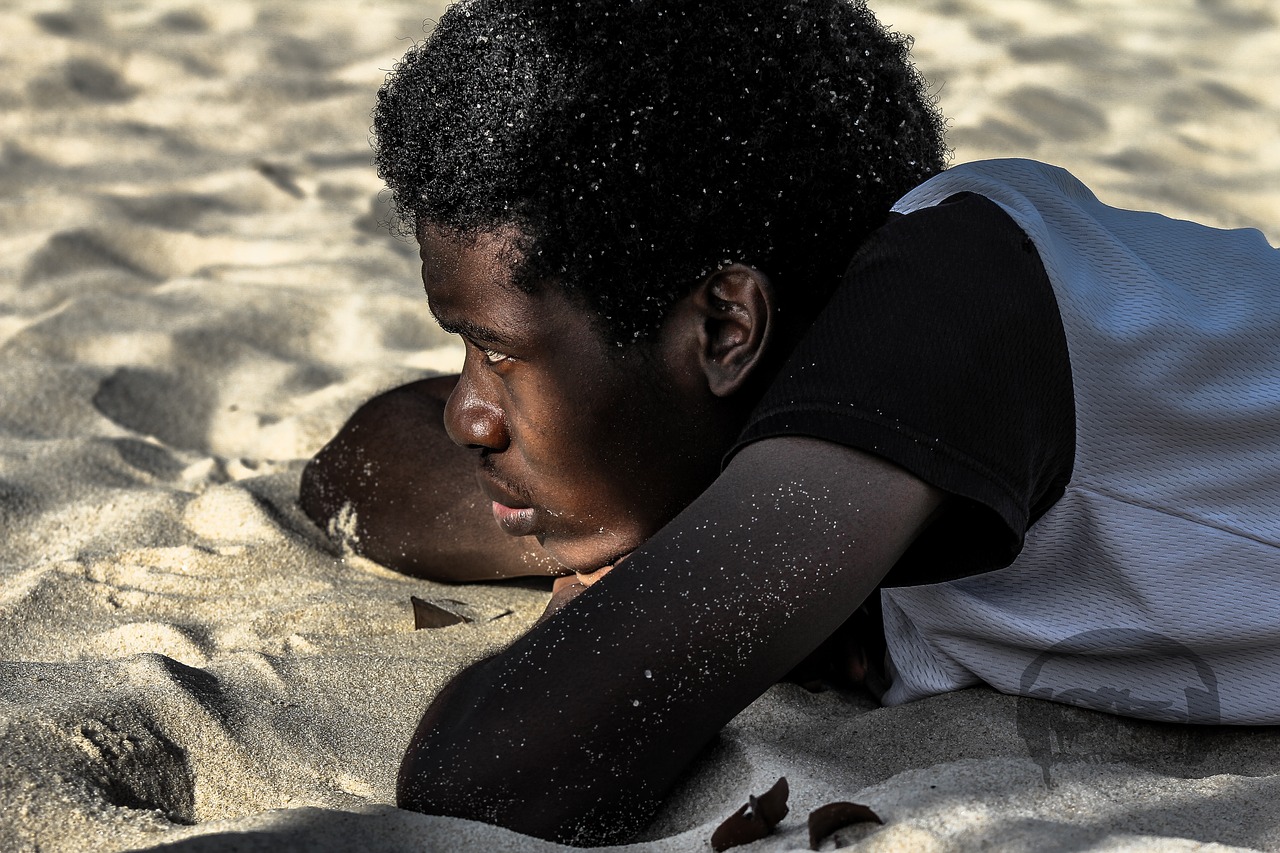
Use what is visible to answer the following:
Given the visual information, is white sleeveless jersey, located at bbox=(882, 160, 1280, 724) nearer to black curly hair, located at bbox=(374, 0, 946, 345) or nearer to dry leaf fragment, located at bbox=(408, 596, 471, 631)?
black curly hair, located at bbox=(374, 0, 946, 345)

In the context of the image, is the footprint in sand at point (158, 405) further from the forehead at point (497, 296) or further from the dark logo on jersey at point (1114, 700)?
the dark logo on jersey at point (1114, 700)

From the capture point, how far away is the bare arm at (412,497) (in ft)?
8.70

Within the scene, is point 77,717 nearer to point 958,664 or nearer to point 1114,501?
point 958,664

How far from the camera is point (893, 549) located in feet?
5.07

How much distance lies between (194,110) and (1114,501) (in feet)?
13.3

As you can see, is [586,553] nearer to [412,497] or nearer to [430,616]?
[430,616]

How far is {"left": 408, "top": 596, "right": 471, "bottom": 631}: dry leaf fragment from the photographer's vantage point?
2387 mm

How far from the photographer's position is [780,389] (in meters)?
1.59

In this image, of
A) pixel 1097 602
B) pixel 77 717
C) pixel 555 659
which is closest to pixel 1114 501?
pixel 1097 602

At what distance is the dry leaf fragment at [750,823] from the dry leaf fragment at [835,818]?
69 mm

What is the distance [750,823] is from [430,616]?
104cm

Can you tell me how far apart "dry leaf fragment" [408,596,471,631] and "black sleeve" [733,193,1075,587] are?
0.98 meters

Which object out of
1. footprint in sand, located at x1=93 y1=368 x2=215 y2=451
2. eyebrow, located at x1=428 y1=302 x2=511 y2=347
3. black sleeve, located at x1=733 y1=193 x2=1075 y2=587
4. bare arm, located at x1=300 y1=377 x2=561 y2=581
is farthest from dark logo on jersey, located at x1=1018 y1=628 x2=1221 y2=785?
footprint in sand, located at x1=93 y1=368 x2=215 y2=451

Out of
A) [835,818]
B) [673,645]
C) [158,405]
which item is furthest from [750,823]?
[158,405]
